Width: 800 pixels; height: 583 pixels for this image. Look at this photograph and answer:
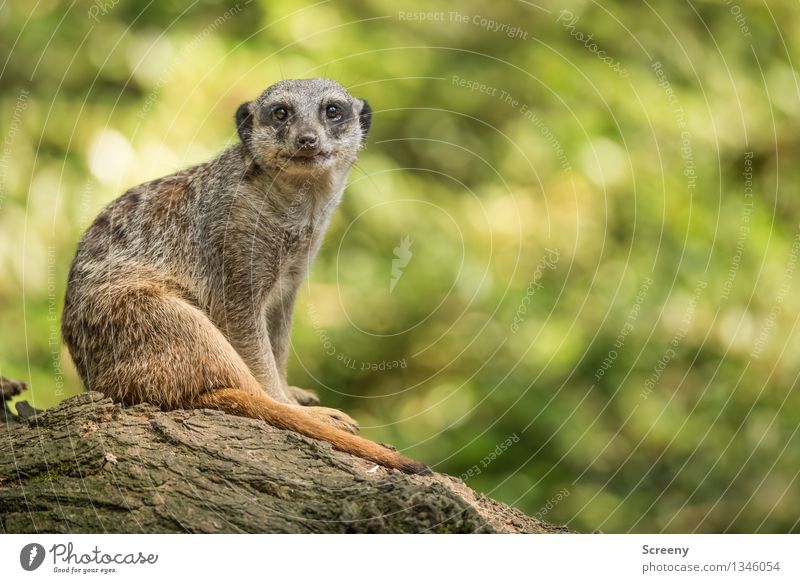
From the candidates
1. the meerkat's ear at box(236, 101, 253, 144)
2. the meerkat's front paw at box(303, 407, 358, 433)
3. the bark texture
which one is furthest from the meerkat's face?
the bark texture

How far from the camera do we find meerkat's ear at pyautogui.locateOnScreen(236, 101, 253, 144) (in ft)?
18.4

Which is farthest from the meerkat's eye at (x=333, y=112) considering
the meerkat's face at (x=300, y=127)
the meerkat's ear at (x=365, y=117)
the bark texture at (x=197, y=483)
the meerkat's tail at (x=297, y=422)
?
the bark texture at (x=197, y=483)

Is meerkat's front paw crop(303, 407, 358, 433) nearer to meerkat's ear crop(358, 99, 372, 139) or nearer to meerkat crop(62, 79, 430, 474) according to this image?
meerkat crop(62, 79, 430, 474)

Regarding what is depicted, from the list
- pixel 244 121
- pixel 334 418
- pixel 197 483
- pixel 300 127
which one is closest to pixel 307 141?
pixel 300 127

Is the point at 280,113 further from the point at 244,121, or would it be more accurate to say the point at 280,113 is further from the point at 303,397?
the point at 303,397

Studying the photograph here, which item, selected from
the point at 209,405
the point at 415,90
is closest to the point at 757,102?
the point at 415,90

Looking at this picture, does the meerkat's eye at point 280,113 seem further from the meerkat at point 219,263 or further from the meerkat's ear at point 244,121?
the meerkat's ear at point 244,121

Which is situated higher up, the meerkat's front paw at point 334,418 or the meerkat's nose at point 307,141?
the meerkat's nose at point 307,141

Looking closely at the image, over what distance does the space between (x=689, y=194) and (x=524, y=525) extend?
4650 millimetres

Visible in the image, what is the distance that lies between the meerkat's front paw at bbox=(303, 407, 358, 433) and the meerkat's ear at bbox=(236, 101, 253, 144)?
1.70 metres

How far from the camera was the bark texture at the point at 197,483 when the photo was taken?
3969mm

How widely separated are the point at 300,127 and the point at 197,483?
7.12 ft

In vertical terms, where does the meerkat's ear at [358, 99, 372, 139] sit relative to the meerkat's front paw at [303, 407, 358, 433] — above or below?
above

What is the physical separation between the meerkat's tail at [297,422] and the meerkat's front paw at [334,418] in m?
0.20
